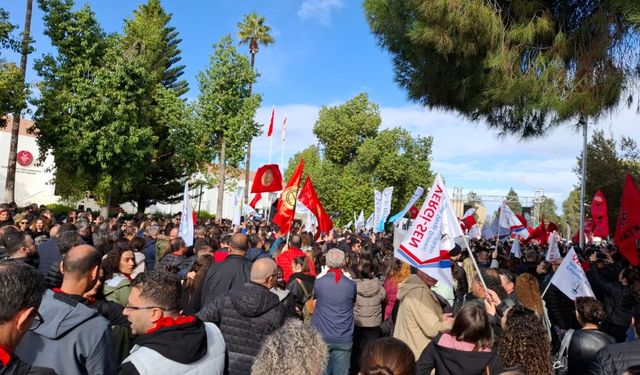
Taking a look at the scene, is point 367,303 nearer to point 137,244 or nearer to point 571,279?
point 571,279

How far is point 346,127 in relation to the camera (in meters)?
48.8

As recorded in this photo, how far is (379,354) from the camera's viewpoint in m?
2.52

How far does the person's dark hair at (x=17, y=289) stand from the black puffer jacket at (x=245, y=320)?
201 cm

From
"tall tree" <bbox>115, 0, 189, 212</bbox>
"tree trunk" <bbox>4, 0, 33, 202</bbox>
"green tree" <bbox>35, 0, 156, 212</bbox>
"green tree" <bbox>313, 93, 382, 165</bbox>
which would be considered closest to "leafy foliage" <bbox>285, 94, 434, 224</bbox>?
"green tree" <bbox>313, 93, 382, 165</bbox>

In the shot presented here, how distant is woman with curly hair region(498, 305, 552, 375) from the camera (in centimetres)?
366

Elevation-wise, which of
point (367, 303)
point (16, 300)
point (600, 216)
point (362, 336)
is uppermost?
point (600, 216)

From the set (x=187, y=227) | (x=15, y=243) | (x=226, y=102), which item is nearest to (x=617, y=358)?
(x=15, y=243)

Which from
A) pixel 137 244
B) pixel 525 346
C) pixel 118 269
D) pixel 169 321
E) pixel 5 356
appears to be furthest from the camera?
pixel 137 244

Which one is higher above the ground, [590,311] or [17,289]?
[17,289]

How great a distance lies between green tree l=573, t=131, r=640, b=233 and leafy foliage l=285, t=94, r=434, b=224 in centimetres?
1770

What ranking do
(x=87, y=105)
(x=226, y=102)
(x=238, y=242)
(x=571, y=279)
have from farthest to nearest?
(x=226, y=102) < (x=87, y=105) < (x=571, y=279) < (x=238, y=242)

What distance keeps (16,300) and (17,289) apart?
0.04 metres

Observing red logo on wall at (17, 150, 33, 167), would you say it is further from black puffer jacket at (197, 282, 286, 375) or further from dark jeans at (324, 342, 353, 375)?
black puffer jacket at (197, 282, 286, 375)

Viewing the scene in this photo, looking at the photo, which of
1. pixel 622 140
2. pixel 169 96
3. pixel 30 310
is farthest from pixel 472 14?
pixel 169 96
